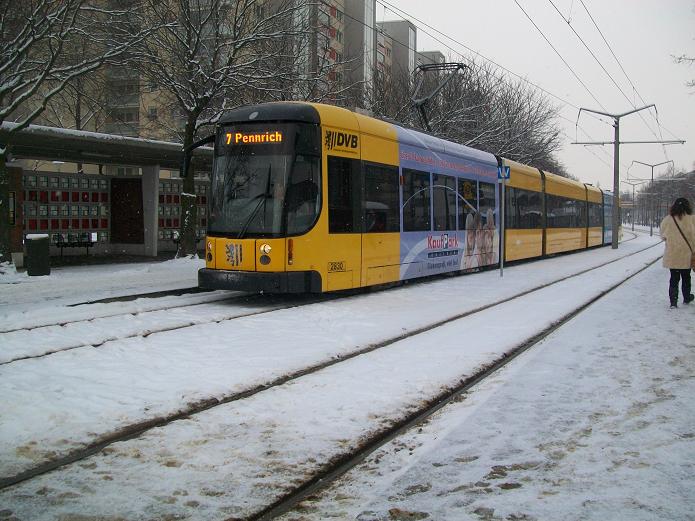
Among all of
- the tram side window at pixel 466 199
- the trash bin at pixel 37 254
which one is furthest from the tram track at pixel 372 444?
the trash bin at pixel 37 254

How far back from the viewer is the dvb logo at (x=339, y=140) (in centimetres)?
1109

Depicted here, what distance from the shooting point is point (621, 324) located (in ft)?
29.7

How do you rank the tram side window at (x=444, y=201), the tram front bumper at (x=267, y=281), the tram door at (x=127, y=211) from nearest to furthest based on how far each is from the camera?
the tram front bumper at (x=267, y=281) → the tram side window at (x=444, y=201) → the tram door at (x=127, y=211)

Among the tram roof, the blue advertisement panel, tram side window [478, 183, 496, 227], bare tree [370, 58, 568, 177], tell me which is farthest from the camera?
bare tree [370, 58, 568, 177]

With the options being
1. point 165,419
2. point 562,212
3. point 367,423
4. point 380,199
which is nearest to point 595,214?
point 562,212

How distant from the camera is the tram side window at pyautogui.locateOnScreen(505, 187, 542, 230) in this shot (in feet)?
66.8

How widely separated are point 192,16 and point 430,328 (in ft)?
49.3

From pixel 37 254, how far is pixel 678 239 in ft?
43.8

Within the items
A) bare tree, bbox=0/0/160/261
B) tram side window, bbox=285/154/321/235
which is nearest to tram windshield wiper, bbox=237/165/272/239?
tram side window, bbox=285/154/321/235

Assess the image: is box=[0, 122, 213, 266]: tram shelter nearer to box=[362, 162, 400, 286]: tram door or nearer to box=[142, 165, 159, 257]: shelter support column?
box=[142, 165, 159, 257]: shelter support column

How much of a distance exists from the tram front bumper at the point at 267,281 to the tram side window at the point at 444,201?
4936mm

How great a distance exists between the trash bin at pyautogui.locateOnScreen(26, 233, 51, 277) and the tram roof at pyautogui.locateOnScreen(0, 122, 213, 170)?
103 inches

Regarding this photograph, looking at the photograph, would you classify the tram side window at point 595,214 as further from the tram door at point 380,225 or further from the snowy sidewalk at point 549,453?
the snowy sidewalk at point 549,453

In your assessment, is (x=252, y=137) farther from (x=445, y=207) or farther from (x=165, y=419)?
(x=165, y=419)
